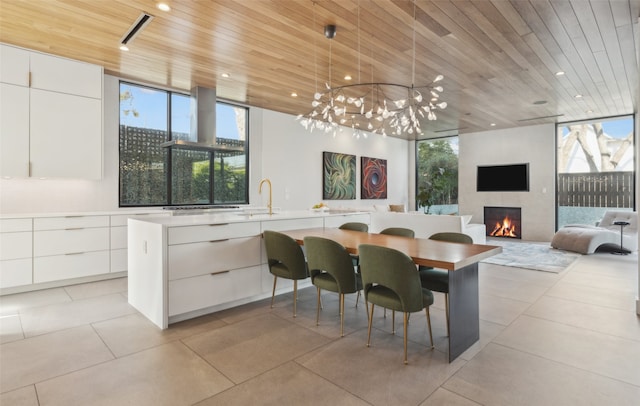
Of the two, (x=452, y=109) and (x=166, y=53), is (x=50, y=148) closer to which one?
(x=166, y=53)

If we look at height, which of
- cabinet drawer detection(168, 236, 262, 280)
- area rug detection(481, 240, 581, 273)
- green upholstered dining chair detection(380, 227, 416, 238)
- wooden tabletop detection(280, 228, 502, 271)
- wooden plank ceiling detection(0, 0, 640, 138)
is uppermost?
wooden plank ceiling detection(0, 0, 640, 138)

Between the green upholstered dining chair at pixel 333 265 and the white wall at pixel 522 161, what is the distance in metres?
7.21

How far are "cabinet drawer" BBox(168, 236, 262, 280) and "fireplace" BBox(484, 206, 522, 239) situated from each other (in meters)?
7.46

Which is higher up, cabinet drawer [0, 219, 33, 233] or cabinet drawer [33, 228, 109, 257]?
cabinet drawer [0, 219, 33, 233]

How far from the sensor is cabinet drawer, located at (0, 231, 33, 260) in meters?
3.77

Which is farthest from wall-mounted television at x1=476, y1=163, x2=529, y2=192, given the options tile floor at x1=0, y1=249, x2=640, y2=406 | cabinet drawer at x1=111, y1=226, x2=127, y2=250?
cabinet drawer at x1=111, y1=226, x2=127, y2=250

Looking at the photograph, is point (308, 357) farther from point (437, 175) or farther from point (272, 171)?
point (437, 175)

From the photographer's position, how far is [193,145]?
5.16 metres

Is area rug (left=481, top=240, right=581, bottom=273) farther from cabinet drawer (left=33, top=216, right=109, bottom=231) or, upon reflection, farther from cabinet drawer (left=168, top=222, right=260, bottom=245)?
cabinet drawer (left=33, top=216, right=109, bottom=231)

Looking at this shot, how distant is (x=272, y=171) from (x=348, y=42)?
3.46m

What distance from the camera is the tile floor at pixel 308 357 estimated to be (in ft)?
6.41

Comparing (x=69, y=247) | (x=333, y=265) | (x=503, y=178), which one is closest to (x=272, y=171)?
(x=69, y=247)

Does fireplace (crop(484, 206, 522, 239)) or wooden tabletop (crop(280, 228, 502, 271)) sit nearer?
wooden tabletop (crop(280, 228, 502, 271))

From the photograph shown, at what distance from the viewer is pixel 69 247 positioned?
4199 mm
